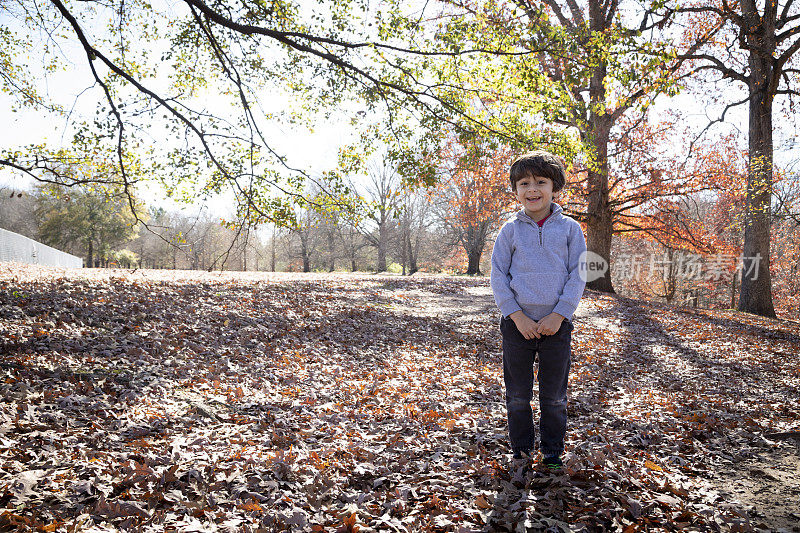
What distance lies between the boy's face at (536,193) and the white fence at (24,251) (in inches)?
1033

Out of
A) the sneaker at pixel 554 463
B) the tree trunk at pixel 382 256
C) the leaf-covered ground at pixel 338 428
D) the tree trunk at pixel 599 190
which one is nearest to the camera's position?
the leaf-covered ground at pixel 338 428

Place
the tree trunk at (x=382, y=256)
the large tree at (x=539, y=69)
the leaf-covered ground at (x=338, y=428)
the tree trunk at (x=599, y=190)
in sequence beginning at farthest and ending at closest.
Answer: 1. the tree trunk at (x=382, y=256)
2. the tree trunk at (x=599, y=190)
3. the large tree at (x=539, y=69)
4. the leaf-covered ground at (x=338, y=428)

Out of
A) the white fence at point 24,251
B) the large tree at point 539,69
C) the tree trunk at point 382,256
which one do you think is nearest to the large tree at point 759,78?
the large tree at point 539,69

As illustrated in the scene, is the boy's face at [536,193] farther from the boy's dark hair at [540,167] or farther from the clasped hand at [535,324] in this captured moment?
the clasped hand at [535,324]

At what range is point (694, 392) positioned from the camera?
5898 millimetres

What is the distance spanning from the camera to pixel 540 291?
298cm

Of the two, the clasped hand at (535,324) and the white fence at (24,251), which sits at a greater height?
the white fence at (24,251)

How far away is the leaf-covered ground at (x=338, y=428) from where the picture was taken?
274 centimetres

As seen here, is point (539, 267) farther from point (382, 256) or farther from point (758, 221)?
point (382, 256)

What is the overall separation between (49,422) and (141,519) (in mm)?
1972

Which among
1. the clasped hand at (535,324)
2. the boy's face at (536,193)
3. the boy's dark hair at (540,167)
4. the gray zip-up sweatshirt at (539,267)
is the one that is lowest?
the clasped hand at (535,324)

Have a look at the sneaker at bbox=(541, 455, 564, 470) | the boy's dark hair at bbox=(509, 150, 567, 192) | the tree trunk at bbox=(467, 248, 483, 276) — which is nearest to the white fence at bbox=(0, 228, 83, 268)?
the tree trunk at bbox=(467, 248, 483, 276)

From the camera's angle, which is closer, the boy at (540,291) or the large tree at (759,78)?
the boy at (540,291)

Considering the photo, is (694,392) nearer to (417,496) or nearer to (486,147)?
(417,496)
